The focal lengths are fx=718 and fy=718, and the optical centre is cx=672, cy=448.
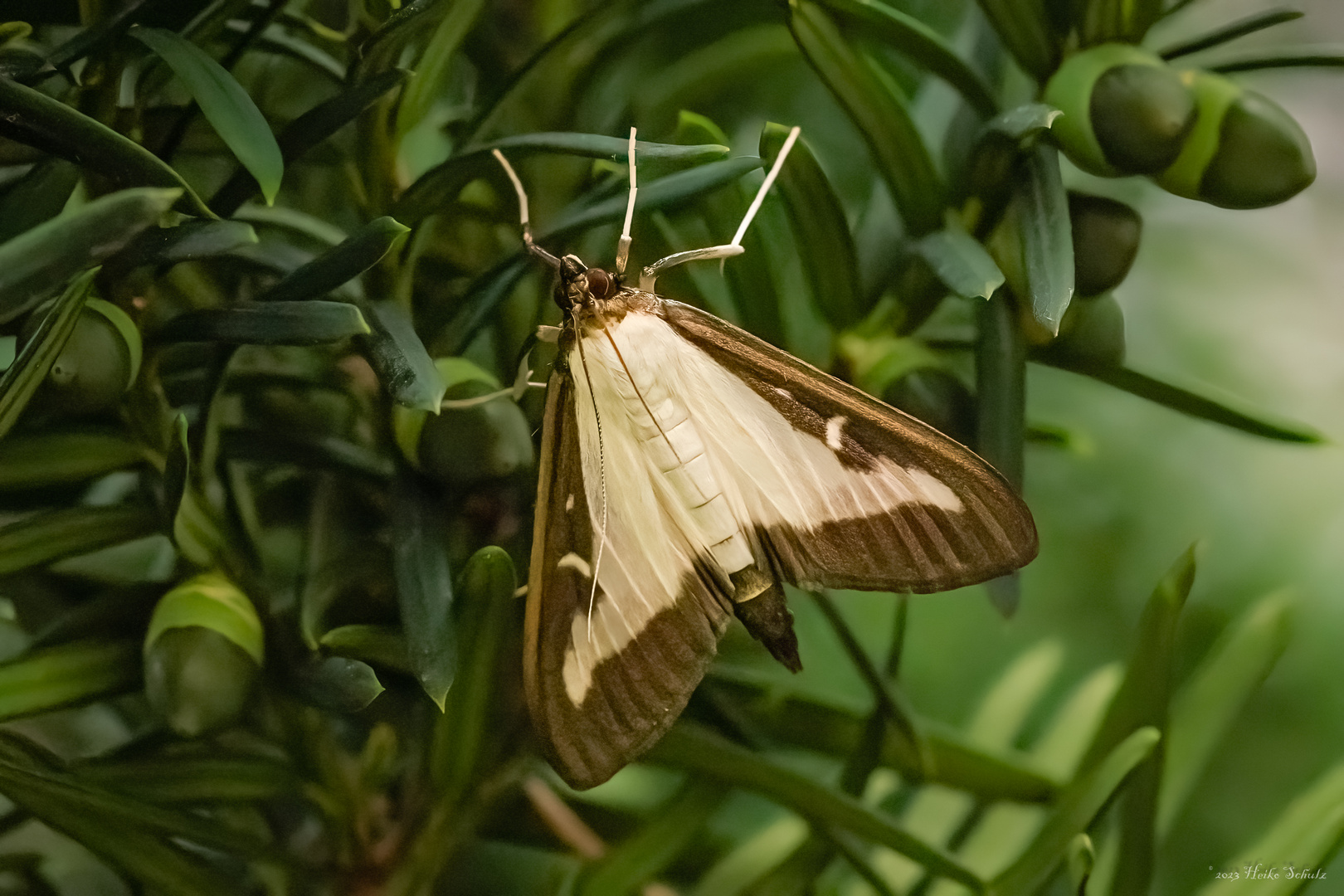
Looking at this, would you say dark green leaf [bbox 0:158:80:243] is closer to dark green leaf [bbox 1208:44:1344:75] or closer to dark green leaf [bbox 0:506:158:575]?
dark green leaf [bbox 0:506:158:575]

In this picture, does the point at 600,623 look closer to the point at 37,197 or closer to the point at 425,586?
the point at 425,586

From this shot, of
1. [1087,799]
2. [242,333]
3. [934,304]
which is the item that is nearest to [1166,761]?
[1087,799]

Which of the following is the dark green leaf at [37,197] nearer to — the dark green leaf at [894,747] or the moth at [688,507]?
the moth at [688,507]

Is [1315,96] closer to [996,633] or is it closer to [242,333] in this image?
[996,633]

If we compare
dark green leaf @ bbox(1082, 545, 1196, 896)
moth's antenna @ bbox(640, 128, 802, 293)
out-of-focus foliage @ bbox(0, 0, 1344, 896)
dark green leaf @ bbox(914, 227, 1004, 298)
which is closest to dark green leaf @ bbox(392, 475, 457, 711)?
out-of-focus foliage @ bbox(0, 0, 1344, 896)

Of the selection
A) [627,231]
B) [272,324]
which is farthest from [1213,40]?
[272,324]

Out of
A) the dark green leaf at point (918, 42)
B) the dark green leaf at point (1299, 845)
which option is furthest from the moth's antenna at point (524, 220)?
the dark green leaf at point (1299, 845)
